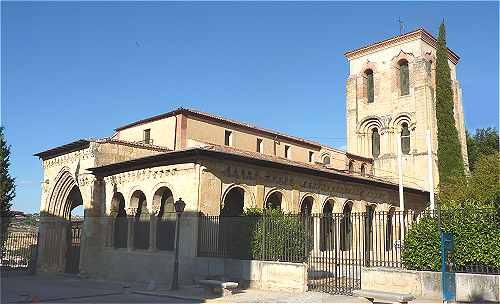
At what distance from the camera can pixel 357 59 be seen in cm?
4466

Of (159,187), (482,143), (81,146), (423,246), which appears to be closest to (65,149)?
(81,146)

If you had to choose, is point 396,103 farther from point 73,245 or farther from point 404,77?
point 73,245

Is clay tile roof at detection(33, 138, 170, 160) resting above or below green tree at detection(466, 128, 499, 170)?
below

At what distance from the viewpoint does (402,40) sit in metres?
41.5

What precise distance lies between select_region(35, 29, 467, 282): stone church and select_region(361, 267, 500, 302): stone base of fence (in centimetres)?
707

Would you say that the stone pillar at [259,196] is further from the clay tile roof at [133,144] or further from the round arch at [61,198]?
the round arch at [61,198]

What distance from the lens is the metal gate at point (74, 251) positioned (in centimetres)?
2536

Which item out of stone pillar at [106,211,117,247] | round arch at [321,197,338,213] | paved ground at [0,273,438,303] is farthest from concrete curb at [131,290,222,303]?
round arch at [321,197,338,213]

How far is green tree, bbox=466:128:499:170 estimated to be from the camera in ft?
161

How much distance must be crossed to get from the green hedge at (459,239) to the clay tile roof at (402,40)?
96.6 ft

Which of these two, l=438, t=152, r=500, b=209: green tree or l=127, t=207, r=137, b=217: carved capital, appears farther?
l=438, t=152, r=500, b=209: green tree

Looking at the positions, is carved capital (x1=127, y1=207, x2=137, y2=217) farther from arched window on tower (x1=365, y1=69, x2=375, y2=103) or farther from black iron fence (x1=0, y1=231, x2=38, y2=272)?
arched window on tower (x1=365, y1=69, x2=375, y2=103)

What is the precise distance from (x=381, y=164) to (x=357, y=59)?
10.3 metres

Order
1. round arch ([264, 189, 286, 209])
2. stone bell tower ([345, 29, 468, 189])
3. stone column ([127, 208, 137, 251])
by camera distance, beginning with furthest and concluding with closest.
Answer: stone bell tower ([345, 29, 468, 189]) < round arch ([264, 189, 286, 209]) < stone column ([127, 208, 137, 251])
